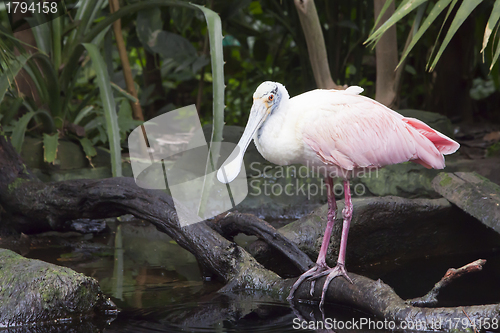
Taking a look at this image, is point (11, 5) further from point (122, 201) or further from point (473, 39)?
point (473, 39)

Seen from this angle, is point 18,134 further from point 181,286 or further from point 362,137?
point 362,137

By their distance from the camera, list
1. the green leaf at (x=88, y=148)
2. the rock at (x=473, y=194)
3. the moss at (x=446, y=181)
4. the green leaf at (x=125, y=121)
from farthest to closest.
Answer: the green leaf at (x=125, y=121)
the green leaf at (x=88, y=148)
the moss at (x=446, y=181)
the rock at (x=473, y=194)

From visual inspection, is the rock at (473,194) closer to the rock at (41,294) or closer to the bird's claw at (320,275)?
the bird's claw at (320,275)

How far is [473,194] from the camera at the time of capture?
335cm

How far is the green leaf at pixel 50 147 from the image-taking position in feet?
14.4

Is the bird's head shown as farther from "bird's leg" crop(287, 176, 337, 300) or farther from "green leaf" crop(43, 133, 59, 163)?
"green leaf" crop(43, 133, 59, 163)

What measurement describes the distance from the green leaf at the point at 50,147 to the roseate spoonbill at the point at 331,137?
2.17 meters


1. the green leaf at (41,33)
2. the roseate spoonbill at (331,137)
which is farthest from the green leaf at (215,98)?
the green leaf at (41,33)

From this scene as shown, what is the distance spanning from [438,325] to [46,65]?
11.8 feet

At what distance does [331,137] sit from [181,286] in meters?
1.22

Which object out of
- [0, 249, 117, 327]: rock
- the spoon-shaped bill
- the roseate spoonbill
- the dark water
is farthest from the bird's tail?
[0, 249, 117, 327]: rock

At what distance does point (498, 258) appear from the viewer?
3494mm

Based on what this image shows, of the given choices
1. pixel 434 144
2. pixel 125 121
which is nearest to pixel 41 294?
pixel 434 144

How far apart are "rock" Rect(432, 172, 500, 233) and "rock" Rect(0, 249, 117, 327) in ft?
7.58
